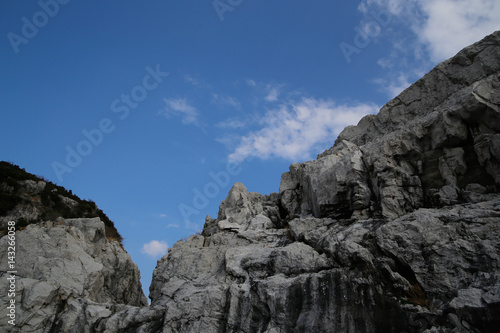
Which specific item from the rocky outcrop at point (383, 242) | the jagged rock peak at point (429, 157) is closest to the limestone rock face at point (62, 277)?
the rocky outcrop at point (383, 242)

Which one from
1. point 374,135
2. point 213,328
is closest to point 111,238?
point 213,328

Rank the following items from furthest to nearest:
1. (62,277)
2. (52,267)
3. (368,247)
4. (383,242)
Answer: (52,267) → (62,277) → (368,247) → (383,242)

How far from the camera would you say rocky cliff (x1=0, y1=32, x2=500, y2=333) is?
52.0 feet

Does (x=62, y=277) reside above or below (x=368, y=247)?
below

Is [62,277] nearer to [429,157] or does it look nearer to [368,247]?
[368,247]

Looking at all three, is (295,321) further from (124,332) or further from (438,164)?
(438,164)

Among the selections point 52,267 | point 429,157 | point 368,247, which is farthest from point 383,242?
point 52,267

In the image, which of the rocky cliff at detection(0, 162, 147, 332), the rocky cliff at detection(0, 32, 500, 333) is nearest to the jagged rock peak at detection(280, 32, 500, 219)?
the rocky cliff at detection(0, 32, 500, 333)

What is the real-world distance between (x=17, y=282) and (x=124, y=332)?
705 cm

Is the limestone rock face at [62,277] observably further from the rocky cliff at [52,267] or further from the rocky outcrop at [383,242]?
the rocky outcrop at [383,242]

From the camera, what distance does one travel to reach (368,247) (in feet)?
60.7

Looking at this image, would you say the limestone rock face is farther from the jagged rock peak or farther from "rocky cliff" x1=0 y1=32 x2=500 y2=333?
the jagged rock peak

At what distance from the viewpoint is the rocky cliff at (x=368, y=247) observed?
1584 centimetres

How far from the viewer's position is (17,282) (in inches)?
848
